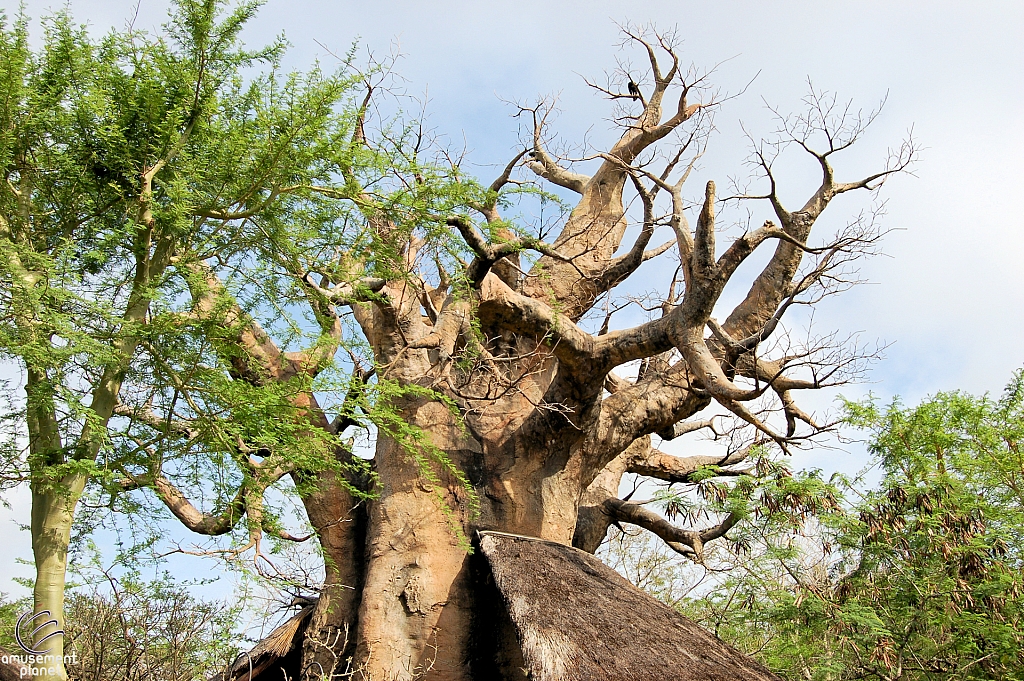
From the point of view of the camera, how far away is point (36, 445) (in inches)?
174

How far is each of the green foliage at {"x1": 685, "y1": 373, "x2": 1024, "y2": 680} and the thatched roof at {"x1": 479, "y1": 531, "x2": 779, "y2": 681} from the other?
1238mm

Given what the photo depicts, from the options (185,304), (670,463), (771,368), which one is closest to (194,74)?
(185,304)

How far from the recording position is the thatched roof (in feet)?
15.7

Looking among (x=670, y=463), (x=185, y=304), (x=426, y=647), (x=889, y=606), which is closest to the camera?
(x=185, y=304)

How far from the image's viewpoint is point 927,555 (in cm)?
598

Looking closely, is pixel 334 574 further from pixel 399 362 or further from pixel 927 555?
pixel 927 555

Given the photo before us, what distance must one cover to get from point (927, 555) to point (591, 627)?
2.54m

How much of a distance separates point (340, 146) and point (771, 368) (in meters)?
3.65

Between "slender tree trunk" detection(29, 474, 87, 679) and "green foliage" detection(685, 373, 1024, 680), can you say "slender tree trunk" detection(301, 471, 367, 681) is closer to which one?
"slender tree trunk" detection(29, 474, 87, 679)

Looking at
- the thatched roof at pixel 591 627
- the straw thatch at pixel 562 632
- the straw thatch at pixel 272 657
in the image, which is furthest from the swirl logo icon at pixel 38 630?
the thatched roof at pixel 591 627

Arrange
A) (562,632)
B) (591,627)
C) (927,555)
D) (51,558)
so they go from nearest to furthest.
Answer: (51,558) → (562,632) → (591,627) → (927,555)

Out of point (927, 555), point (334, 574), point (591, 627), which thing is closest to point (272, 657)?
point (334, 574)

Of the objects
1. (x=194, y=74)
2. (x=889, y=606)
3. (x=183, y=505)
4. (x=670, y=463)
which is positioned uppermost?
(x=194, y=74)

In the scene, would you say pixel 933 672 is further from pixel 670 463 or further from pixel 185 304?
pixel 185 304
